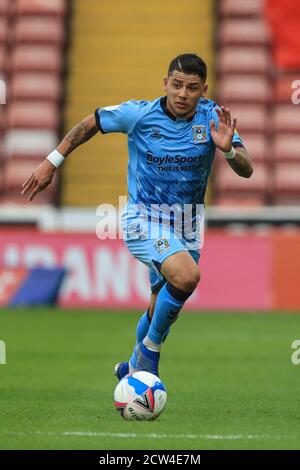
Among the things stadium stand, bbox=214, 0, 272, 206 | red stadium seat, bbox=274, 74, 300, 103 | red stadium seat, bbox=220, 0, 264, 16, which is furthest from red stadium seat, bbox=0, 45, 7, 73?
red stadium seat, bbox=274, 74, 300, 103

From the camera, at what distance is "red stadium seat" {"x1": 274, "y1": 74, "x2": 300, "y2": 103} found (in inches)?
843

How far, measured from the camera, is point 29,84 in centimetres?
2188

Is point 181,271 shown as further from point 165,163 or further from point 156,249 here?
point 165,163

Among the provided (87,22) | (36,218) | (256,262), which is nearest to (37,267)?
(36,218)

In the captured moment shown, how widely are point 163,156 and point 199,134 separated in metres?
0.26

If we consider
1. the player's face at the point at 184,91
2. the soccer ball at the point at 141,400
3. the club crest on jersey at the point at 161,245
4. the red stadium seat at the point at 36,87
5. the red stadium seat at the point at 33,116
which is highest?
the player's face at the point at 184,91

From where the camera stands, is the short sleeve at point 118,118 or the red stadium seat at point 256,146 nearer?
the short sleeve at point 118,118

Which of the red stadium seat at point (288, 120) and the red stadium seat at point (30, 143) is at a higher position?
the red stadium seat at point (288, 120)

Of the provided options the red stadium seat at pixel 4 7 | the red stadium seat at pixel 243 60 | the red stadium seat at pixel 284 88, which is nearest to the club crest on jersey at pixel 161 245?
the red stadium seat at pixel 284 88

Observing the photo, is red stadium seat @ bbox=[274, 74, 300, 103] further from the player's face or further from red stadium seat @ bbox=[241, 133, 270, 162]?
the player's face

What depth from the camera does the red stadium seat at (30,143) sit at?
834 inches

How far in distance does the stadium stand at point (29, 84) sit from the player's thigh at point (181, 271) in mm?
13392

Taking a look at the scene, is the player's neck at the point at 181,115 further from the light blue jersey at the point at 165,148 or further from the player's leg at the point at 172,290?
the player's leg at the point at 172,290

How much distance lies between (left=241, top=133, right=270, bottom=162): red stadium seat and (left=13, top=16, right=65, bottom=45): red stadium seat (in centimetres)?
403
